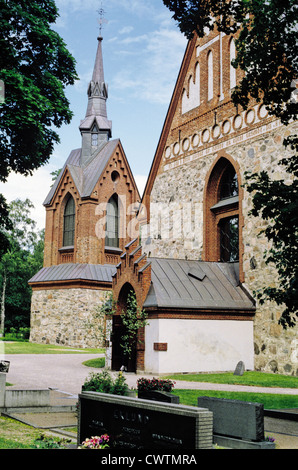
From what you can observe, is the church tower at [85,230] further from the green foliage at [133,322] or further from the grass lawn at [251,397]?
the grass lawn at [251,397]

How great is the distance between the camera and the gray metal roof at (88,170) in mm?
41344

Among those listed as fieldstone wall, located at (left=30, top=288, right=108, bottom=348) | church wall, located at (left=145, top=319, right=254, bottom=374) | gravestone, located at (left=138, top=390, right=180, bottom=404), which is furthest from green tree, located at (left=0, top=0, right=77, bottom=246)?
fieldstone wall, located at (left=30, top=288, right=108, bottom=348)

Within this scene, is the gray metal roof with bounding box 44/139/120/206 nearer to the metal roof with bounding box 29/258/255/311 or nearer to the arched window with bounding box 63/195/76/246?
A: the arched window with bounding box 63/195/76/246

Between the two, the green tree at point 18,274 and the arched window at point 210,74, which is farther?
the green tree at point 18,274

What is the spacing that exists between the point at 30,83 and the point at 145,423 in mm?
12446

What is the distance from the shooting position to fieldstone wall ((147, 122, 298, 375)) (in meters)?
20.2

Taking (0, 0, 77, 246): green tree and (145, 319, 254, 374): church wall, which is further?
(145, 319, 254, 374): church wall

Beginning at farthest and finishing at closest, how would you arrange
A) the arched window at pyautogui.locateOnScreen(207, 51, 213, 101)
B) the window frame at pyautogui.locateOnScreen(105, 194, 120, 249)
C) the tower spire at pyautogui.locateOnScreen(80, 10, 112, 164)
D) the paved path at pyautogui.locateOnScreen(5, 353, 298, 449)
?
the tower spire at pyautogui.locateOnScreen(80, 10, 112, 164), the window frame at pyautogui.locateOnScreen(105, 194, 120, 249), the arched window at pyautogui.locateOnScreen(207, 51, 213, 101), the paved path at pyautogui.locateOnScreen(5, 353, 298, 449)

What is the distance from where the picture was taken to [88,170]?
43.0 m

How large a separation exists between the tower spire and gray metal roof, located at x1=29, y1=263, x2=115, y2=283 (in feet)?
32.0

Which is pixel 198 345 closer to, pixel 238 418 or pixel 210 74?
pixel 238 418

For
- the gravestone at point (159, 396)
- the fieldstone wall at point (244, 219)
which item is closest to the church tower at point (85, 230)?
the fieldstone wall at point (244, 219)

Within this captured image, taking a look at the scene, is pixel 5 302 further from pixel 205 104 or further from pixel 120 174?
pixel 205 104

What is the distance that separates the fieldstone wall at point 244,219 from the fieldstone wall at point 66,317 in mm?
11305
